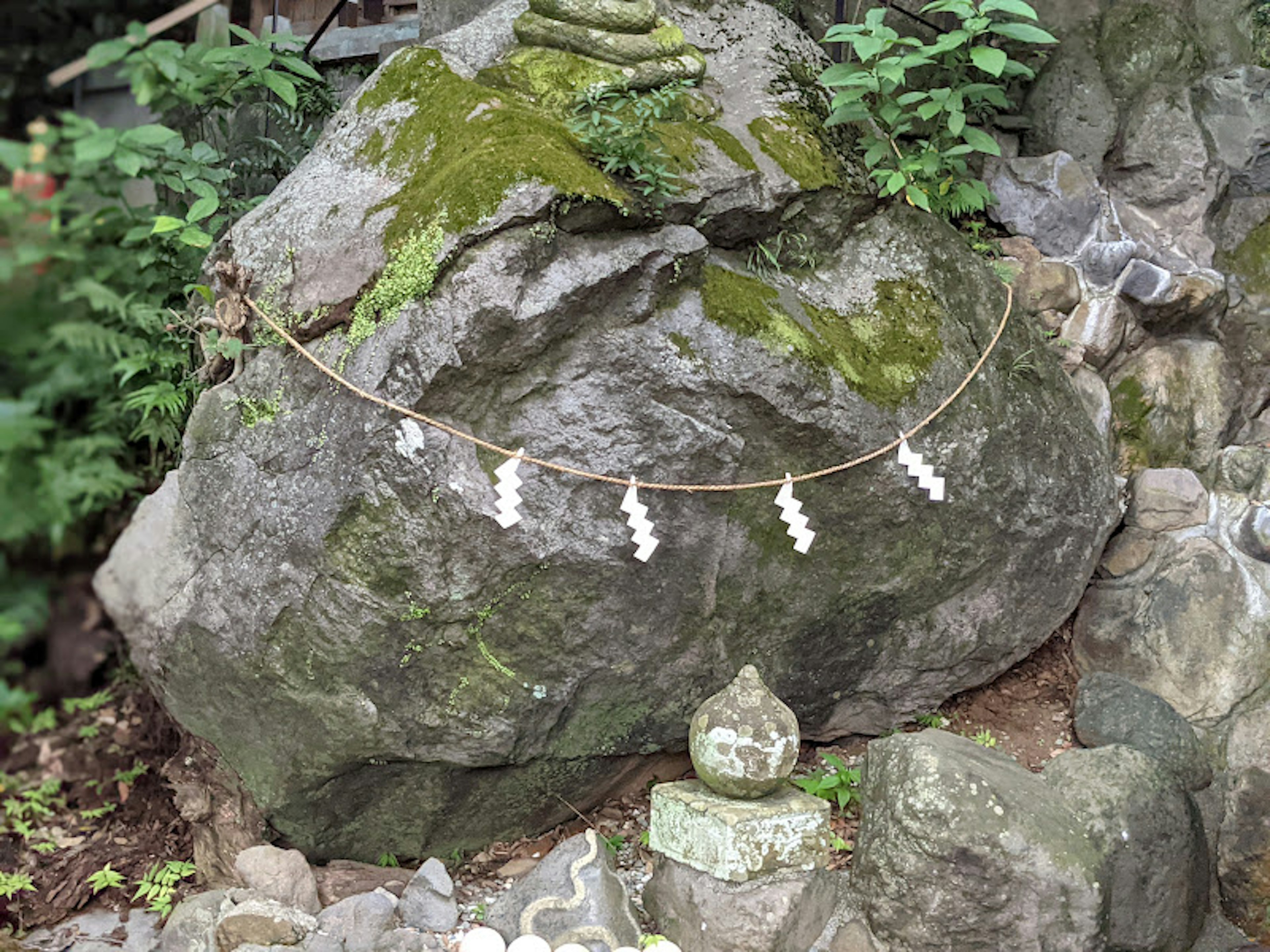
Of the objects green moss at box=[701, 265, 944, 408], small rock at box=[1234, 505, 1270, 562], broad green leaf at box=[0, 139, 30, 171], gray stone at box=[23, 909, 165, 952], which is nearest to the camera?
broad green leaf at box=[0, 139, 30, 171]

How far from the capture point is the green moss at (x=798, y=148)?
4438 millimetres

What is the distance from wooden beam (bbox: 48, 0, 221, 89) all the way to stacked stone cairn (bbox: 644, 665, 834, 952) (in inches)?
107

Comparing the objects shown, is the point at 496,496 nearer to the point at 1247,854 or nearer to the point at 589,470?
the point at 589,470

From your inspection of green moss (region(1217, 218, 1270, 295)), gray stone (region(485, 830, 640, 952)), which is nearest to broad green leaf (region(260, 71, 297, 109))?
green moss (region(1217, 218, 1270, 295))

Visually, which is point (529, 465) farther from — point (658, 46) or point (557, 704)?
point (658, 46)

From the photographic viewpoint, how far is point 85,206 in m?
1.92

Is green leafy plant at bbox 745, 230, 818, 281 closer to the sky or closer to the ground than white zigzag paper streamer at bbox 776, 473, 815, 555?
closer to the sky

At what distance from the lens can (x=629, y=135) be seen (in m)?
3.98

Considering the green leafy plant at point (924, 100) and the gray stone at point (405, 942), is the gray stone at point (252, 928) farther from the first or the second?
the green leafy plant at point (924, 100)

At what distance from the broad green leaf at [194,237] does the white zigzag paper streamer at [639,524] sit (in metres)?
1.81

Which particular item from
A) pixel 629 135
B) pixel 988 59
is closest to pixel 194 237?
pixel 629 135

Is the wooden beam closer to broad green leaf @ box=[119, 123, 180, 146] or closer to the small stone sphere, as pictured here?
broad green leaf @ box=[119, 123, 180, 146]

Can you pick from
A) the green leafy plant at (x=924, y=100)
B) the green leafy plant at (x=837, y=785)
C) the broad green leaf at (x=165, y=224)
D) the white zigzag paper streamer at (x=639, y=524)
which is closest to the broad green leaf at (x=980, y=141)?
the green leafy plant at (x=924, y=100)

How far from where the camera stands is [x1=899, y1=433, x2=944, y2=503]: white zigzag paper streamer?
4.19 m
